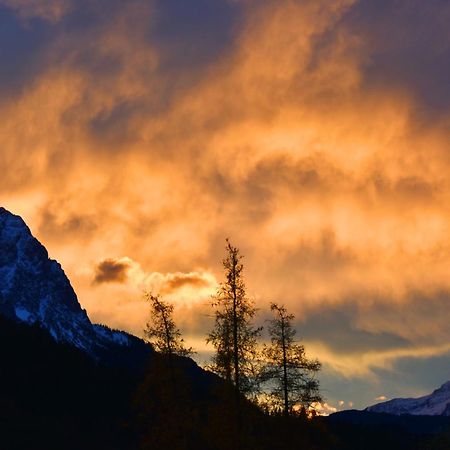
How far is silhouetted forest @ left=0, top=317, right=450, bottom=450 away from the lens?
39.9m

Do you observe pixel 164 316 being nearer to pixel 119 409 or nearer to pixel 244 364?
pixel 244 364

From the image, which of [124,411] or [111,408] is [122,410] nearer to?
[124,411]

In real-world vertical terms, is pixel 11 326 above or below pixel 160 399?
above

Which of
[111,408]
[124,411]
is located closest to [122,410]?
[124,411]

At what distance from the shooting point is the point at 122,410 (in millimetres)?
132250


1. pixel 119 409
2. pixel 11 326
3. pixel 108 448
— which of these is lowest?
pixel 108 448

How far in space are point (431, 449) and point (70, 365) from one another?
104 m

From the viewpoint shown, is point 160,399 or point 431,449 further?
point 431,449

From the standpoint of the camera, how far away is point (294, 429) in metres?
45.2

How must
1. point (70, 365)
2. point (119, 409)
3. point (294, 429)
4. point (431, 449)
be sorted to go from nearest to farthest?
point (294, 429), point (119, 409), point (70, 365), point (431, 449)

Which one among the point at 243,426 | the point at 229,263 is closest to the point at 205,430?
the point at 243,426

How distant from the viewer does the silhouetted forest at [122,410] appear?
3991cm

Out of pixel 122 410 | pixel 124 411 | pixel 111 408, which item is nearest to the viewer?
pixel 124 411

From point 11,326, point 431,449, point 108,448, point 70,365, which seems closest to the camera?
point 108,448
